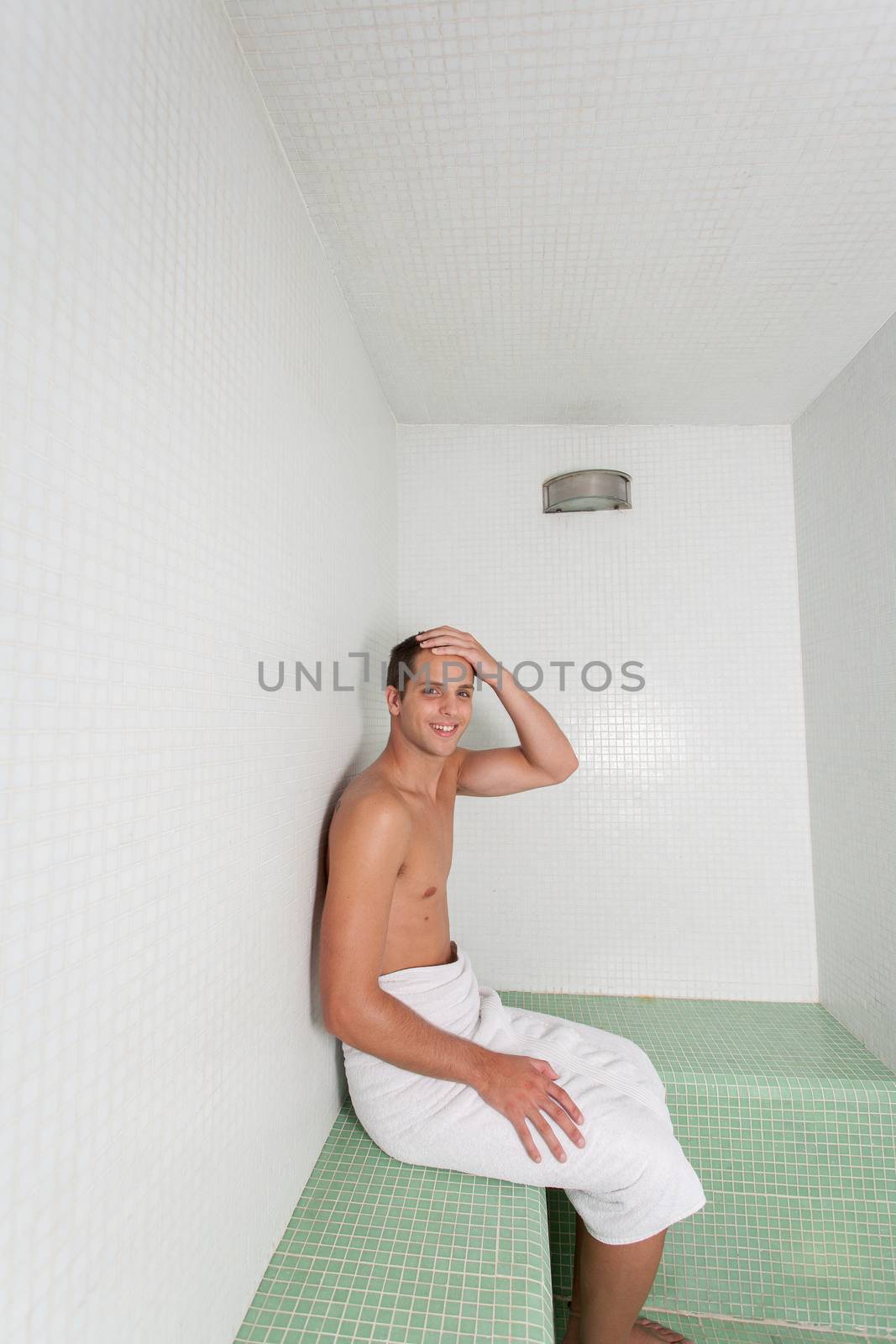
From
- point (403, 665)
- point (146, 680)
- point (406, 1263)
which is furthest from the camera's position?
point (403, 665)

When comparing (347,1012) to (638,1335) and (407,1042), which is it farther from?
(638,1335)

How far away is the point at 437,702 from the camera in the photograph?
65.4 inches

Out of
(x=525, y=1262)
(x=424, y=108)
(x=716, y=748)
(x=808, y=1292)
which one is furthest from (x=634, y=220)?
(x=808, y=1292)

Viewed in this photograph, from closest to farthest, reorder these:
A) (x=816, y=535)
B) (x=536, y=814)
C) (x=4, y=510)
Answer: (x=4, y=510)
(x=816, y=535)
(x=536, y=814)

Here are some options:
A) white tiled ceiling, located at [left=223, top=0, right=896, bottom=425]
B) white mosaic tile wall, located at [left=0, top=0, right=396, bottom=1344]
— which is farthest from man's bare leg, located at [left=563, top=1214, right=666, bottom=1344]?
white tiled ceiling, located at [left=223, top=0, right=896, bottom=425]

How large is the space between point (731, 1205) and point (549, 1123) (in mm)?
739

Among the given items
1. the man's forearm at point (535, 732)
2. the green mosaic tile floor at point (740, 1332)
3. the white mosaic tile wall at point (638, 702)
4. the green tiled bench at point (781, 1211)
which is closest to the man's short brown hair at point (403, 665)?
the man's forearm at point (535, 732)

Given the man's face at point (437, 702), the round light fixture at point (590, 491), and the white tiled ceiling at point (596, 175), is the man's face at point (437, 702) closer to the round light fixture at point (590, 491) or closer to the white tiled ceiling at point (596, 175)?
the round light fixture at point (590, 491)

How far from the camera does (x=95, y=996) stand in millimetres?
694

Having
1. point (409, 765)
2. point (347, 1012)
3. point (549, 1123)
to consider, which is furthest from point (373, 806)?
point (549, 1123)

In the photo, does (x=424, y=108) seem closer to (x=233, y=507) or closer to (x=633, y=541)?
(x=233, y=507)

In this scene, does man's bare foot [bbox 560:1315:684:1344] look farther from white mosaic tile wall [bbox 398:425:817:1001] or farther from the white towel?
white mosaic tile wall [bbox 398:425:817:1001]

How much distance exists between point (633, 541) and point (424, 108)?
1428 mm

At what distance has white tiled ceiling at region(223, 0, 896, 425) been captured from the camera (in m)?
1.04
